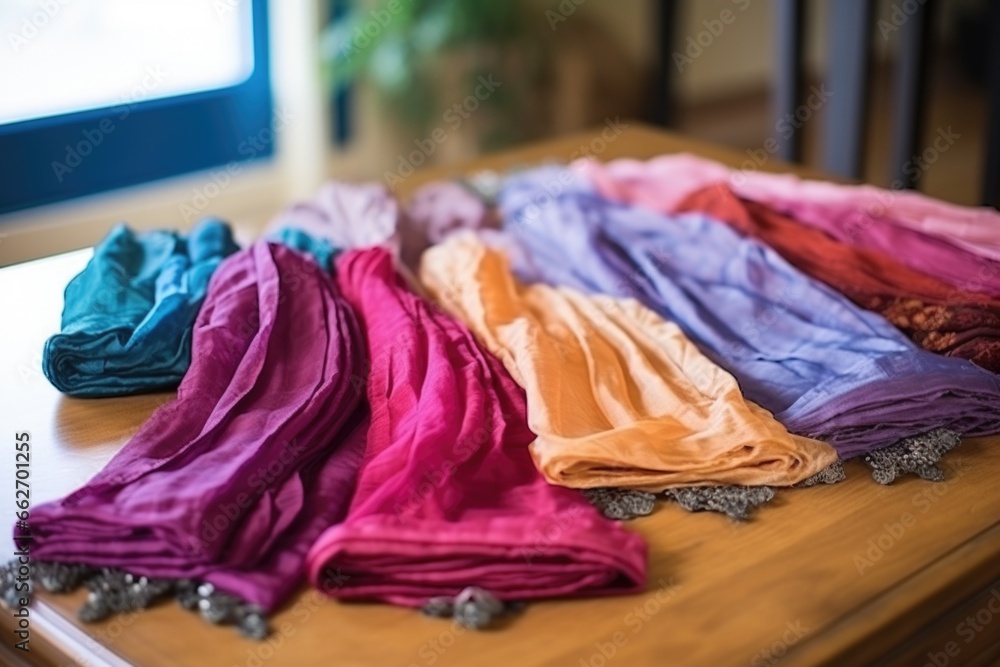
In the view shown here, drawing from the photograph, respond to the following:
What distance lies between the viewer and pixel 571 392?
1.30 meters

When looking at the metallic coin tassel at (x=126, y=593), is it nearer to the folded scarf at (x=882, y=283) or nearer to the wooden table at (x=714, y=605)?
the wooden table at (x=714, y=605)

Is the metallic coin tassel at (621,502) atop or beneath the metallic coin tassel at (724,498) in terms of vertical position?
atop

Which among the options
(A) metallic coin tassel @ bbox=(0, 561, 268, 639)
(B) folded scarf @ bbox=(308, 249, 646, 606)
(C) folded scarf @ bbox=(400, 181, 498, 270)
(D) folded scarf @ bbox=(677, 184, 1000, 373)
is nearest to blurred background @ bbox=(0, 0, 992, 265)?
(C) folded scarf @ bbox=(400, 181, 498, 270)

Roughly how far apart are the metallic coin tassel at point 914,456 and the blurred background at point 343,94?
1.08m

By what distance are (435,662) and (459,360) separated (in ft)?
1.49

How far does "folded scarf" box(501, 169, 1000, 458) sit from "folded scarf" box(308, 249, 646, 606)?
0.95ft

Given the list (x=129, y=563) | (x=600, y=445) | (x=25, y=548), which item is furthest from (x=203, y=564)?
(x=600, y=445)

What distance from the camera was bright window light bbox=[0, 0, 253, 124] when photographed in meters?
2.69
